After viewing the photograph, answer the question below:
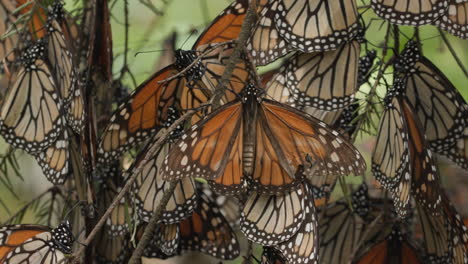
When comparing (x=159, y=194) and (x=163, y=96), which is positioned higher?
(x=163, y=96)

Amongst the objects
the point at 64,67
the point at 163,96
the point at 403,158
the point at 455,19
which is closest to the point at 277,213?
the point at 403,158

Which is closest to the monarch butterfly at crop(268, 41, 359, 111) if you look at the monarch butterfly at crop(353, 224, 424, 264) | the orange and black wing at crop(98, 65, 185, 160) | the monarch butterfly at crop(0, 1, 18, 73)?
the orange and black wing at crop(98, 65, 185, 160)

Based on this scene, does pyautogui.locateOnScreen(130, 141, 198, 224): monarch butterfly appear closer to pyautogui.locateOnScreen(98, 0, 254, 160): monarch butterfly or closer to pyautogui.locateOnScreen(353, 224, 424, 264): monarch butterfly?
pyautogui.locateOnScreen(98, 0, 254, 160): monarch butterfly

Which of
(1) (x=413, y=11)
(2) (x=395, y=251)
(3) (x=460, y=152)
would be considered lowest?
(2) (x=395, y=251)

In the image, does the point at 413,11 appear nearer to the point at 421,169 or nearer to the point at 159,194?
the point at 421,169

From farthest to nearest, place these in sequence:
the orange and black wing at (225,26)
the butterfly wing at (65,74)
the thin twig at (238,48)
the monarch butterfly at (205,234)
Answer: the monarch butterfly at (205,234)
the orange and black wing at (225,26)
the butterfly wing at (65,74)
the thin twig at (238,48)

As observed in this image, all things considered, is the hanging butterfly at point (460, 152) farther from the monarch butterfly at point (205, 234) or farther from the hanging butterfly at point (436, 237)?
the monarch butterfly at point (205, 234)

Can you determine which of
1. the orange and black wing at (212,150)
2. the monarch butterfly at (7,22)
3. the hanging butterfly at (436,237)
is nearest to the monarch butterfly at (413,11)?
the orange and black wing at (212,150)
